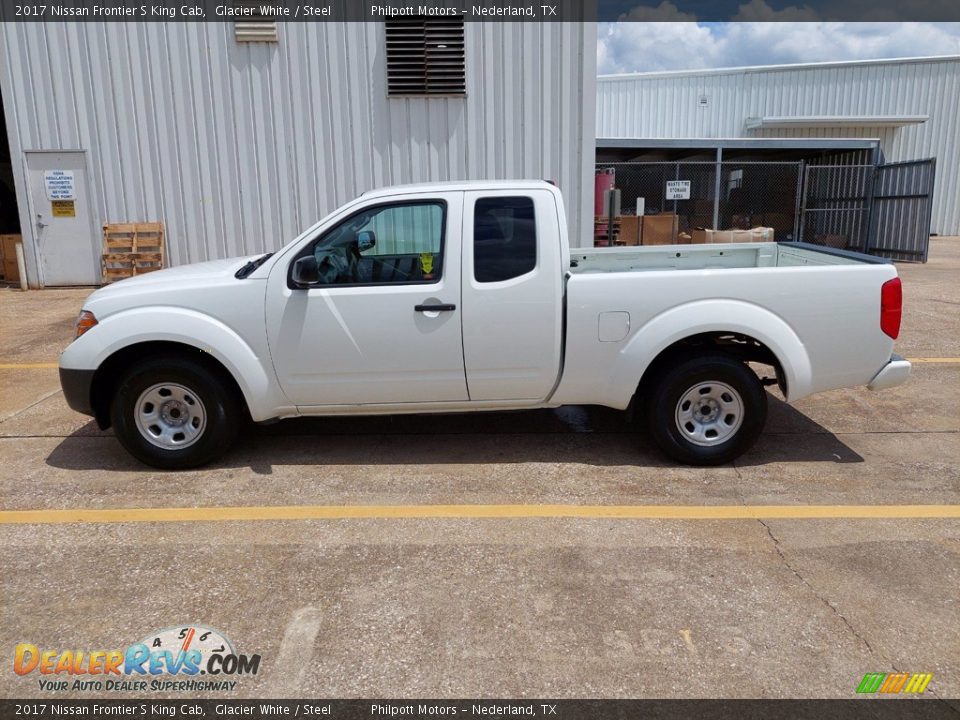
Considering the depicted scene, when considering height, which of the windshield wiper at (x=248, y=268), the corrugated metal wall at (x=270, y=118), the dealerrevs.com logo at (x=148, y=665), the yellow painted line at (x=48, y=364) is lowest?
the dealerrevs.com logo at (x=148, y=665)

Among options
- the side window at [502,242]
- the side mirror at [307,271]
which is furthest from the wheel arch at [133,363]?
the side window at [502,242]

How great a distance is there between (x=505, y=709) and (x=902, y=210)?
1883cm

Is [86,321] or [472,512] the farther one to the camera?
[86,321]

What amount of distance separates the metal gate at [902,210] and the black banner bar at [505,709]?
16.8 m

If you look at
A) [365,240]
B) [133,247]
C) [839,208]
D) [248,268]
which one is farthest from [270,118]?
[839,208]

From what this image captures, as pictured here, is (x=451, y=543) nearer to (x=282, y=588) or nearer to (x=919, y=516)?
(x=282, y=588)

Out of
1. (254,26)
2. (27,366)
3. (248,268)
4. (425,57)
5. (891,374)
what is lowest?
(27,366)

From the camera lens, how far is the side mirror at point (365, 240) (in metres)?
4.84

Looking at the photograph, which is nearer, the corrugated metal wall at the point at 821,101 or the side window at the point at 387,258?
the side window at the point at 387,258

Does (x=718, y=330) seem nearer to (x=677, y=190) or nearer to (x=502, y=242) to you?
(x=502, y=242)

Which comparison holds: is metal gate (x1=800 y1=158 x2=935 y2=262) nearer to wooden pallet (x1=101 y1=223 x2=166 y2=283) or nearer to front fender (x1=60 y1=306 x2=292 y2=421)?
Result: wooden pallet (x1=101 y1=223 x2=166 y2=283)

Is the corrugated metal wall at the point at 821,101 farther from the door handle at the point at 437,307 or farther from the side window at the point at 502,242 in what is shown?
the door handle at the point at 437,307

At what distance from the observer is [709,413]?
4902 millimetres

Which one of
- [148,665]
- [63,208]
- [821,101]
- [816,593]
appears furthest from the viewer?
[821,101]
